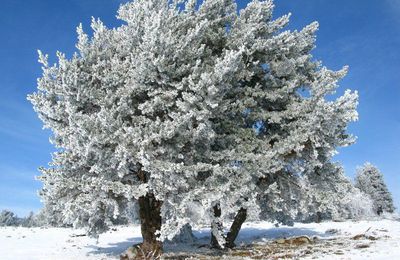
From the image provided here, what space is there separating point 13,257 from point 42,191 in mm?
2749

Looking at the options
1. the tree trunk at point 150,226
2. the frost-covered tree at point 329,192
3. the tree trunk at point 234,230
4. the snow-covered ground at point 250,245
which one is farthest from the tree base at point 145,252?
the frost-covered tree at point 329,192

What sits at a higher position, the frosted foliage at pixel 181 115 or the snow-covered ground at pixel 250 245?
the frosted foliage at pixel 181 115

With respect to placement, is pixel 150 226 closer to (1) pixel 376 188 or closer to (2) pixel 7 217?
(1) pixel 376 188

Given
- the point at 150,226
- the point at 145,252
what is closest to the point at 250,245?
the point at 150,226

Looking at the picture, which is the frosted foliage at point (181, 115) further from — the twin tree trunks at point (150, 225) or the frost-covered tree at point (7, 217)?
the frost-covered tree at point (7, 217)

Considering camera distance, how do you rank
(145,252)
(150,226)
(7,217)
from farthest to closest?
(7,217) → (150,226) → (145,252)

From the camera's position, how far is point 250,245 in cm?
1981

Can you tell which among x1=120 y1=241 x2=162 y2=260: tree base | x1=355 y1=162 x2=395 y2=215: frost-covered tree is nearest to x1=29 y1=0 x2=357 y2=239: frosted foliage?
x1=120 y1=241 x2=162 y2=260: tree base

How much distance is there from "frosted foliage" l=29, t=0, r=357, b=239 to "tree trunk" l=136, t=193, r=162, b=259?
36.0 inches

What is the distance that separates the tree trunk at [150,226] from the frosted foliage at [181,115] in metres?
0.91

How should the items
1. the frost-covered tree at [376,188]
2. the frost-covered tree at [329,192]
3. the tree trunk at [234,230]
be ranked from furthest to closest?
1. the frost-covered tree at [376,188]
2. the tree trunk at [234,230]
3. the frost-covered tree at [329,192]

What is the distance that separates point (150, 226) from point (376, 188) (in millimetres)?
66847

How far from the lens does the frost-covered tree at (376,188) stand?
72.2 meters

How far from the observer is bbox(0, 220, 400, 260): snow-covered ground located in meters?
15.6
